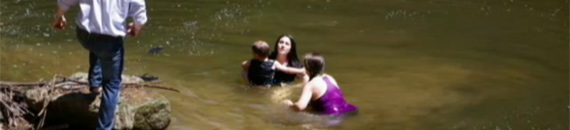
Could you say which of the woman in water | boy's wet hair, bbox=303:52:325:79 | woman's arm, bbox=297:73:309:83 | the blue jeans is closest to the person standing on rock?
the blue jeans

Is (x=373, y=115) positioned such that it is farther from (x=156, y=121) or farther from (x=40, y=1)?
(x=40, y=1)

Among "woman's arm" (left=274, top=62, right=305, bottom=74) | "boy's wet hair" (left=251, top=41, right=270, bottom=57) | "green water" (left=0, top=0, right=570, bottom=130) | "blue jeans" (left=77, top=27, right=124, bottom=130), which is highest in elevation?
"blue jeans" (left=77, top=27, right=124, bottom=130)

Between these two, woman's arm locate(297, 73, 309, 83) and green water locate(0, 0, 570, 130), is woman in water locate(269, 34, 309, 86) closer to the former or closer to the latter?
woman's arm locate(297, 73, 309, 83)

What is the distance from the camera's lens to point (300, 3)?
14.5 metres

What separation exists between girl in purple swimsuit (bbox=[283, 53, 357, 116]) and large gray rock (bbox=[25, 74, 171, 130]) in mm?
1585

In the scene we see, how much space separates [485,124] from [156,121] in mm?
3009

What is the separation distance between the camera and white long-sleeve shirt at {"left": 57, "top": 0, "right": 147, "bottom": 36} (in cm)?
504

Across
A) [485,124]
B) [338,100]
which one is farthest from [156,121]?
[485,124]

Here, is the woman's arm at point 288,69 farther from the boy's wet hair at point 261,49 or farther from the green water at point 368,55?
the green water at point 368,55

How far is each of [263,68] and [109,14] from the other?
344 centimetres

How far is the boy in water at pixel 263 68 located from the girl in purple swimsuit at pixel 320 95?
109 cm

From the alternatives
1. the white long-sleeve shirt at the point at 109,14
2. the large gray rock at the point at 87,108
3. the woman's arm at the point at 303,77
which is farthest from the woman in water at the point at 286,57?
the white long-sleeve shirt at the point at 109,14

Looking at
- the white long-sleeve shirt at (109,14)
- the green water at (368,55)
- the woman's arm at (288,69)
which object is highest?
the white long-sleeve shirt at (109,14)

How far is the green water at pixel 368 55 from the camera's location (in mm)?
7293
